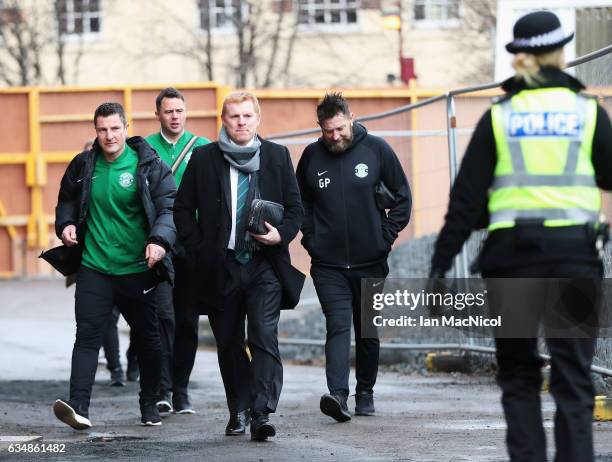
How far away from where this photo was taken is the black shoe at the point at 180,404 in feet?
32.4

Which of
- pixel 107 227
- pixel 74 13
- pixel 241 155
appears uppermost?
pixel 74 13

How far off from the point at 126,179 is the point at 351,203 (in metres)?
1.36

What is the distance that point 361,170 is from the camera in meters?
9.42

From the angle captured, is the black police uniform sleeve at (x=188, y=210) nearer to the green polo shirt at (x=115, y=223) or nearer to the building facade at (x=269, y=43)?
the green polo shirt at (x=115, y=223)

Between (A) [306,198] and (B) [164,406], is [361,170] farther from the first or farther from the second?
(B) [164,406]

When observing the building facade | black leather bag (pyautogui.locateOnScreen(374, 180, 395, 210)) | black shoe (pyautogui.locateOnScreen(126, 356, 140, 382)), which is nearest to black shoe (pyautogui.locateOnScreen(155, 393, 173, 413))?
black leather bag (pyautogui.locateOnScreen(374, 180, 395, 210))

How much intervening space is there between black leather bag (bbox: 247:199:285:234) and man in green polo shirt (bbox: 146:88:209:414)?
138 centimetres

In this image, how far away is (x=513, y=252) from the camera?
560 centimetres

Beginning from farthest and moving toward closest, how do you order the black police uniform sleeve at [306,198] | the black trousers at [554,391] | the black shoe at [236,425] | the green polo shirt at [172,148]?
1. the green polo shirt at [172,148]
2. the black police uniform sleeve at [306,198]
3. the black shoe at [236,425]
4. the black trousers at [554,391]

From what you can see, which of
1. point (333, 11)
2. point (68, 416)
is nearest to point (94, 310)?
point (68, 416)

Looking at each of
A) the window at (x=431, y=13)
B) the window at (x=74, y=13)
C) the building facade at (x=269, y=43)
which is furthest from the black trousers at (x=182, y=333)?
the window at (x=431, y=13)

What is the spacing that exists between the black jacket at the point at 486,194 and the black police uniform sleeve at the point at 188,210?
9.50 ft

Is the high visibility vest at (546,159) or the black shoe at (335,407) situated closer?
the high visibility vest at (546,159)

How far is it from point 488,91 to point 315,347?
152 inches
